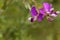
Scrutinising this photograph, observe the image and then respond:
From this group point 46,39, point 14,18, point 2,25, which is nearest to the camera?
point 2,25

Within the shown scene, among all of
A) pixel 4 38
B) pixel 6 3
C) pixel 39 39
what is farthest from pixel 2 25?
pixel 39 39

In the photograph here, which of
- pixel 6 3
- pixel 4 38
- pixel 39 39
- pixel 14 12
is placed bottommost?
pixel 39 39

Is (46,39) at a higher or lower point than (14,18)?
lower

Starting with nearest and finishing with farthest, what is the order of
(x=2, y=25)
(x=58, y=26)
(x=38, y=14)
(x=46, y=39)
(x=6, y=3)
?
1. (x=38, y=14)
2. (x=6, y=3)
3. (x=2, y=25)
4. (x=46, y=39)
5. (x=58, y=26)

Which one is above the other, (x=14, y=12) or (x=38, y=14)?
(x=38, y=14)

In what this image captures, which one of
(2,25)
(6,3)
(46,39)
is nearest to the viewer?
(6,3)

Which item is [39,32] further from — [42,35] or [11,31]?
[11,31]

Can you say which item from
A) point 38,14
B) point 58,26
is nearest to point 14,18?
point 58,26

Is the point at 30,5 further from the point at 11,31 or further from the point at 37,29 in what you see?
the point at 37,29

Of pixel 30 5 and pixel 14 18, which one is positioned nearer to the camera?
pixel 30 5
